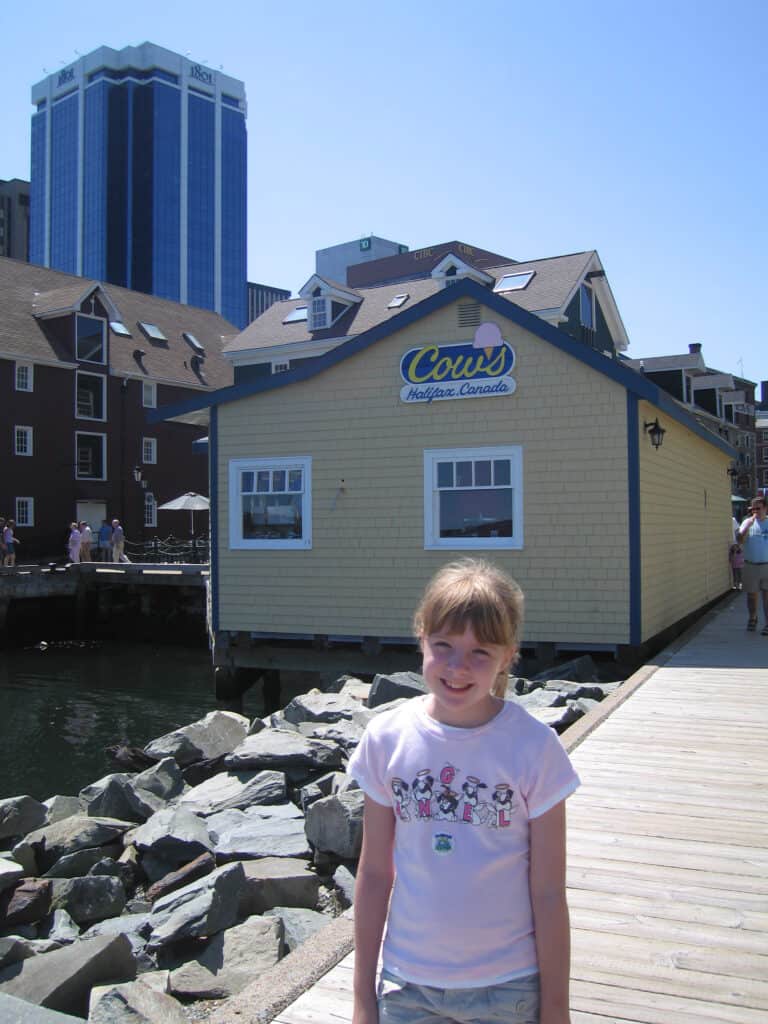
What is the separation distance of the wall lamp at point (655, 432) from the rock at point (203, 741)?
6019mm

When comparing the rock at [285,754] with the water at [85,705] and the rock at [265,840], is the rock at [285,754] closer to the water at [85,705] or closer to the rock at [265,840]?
the rock at [265,840]

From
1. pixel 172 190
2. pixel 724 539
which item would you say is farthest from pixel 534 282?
pixel 172 190

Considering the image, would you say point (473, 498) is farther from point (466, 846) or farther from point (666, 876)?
point (466, 846)

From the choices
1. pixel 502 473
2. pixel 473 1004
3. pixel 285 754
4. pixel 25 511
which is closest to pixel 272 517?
pixel 502 473

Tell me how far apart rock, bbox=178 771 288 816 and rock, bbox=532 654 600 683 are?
417 cm

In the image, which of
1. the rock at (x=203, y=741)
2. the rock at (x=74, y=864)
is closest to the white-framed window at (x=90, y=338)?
the rock at (x=203, y=741)

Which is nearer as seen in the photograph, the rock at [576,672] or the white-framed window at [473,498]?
the rock at [576,672]

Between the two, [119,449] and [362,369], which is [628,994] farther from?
[119,449]

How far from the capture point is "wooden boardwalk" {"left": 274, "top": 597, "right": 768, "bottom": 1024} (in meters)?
3.24

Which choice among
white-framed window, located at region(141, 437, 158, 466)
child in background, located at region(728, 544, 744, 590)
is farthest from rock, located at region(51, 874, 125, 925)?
white-framed window, located at region(141, 437, 158, 466)

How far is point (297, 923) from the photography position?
5.00 meters

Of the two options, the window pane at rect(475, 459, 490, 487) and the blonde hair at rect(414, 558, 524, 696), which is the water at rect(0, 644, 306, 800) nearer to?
the window pane at rect(475, 459, 490, 487)

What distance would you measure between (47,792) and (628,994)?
30.8 ft

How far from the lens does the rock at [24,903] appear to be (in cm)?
592
